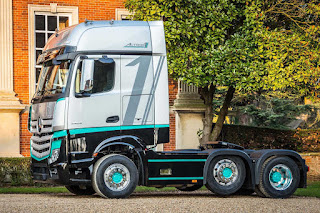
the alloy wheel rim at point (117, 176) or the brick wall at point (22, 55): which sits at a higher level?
the brick wall at point (22, 55)

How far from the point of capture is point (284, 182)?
12234 millimetres

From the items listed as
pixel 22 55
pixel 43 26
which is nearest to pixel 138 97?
pixel 22 55

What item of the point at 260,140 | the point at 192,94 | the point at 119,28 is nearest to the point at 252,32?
the point at 192,94

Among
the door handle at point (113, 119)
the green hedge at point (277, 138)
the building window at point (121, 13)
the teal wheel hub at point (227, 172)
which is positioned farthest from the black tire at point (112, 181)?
the green hedge at point (277, 138)

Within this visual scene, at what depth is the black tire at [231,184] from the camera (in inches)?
459

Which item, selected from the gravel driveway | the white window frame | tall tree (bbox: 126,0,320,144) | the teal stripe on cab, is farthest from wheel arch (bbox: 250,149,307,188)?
the white window frame

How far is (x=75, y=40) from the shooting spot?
11219 millimetres

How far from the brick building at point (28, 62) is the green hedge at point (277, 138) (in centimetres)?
294

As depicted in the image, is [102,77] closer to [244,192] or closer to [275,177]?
[275,177]

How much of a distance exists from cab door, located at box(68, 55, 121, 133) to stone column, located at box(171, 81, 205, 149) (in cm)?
767

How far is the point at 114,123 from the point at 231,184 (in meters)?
2.55

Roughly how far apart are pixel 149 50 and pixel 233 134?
1018 cm

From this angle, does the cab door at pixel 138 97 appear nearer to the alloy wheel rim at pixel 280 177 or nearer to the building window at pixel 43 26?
the alloy wheel rim at pixel 280 177

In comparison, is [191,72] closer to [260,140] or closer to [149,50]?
→ [149,50]
